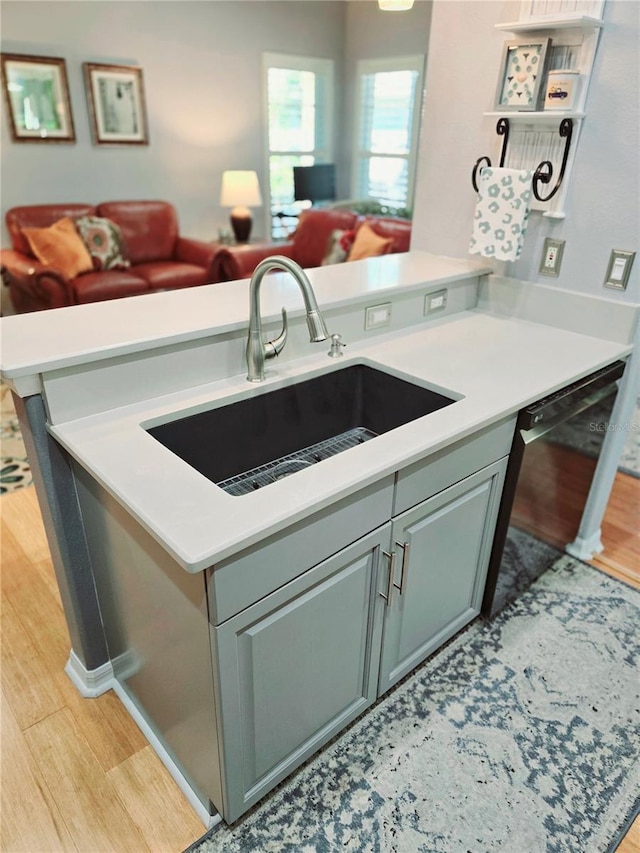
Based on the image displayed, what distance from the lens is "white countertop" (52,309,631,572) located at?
1074 millimetres

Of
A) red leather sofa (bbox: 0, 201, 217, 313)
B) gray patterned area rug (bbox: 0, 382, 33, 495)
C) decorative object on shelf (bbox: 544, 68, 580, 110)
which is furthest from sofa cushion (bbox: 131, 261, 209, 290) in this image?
decorative object on shelf (bbox: 544, 68, 580, 110)

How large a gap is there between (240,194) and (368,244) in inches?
63.6

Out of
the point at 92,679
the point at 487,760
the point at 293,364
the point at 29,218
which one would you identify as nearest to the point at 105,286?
the point at 29,218

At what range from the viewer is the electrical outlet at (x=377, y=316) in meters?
1.92

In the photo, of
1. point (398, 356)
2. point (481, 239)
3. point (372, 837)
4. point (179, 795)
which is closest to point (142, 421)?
point (398, 356)

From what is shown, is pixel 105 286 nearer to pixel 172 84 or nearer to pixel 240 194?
pixel 240 194

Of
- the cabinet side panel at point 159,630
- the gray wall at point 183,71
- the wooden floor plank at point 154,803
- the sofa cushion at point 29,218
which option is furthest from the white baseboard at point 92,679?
the gray wall at point 183,71

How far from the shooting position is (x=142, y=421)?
1406 millimetres

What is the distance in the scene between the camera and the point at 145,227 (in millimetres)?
5039

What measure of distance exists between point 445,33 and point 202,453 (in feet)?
5.69

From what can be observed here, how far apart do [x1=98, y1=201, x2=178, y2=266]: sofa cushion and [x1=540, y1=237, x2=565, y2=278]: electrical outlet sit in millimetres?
3750

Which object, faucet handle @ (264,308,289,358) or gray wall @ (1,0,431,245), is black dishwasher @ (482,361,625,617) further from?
gray wall @ (1,0,431,245)

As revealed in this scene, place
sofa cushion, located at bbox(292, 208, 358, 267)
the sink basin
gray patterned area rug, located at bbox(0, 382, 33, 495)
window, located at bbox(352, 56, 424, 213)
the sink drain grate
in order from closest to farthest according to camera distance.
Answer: the sink basin, the sink drain grate, gray patterned area rug, located at bbox(0, 382, 33, 495), sofa cushion, located at bbox(292, 208, 358, 267), window, located at bbox(352, 56, 424, 213)

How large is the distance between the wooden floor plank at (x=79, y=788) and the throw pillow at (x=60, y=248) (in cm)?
349
